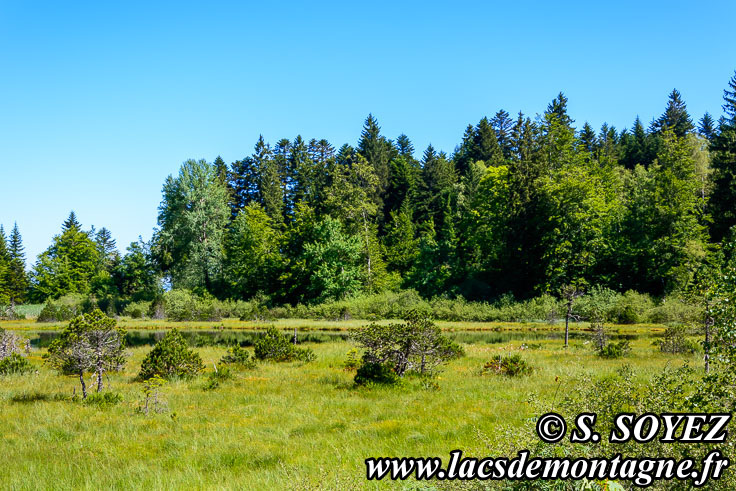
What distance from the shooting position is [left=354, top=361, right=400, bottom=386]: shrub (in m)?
17.0

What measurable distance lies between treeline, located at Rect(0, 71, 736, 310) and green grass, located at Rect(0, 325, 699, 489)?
38.6 m

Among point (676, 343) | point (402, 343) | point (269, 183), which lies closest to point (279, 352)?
point (402, 343)

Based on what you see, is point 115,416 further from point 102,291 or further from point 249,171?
point 249,171

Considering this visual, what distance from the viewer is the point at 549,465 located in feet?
18.6

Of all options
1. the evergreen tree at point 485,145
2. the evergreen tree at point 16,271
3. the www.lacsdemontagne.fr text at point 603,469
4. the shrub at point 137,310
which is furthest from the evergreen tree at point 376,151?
the www.lacsdemontagne.fr text at point 603,469

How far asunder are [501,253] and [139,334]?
40621mm

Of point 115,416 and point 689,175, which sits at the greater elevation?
point 689,175

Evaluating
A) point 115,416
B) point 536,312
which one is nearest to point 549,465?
point 115,416

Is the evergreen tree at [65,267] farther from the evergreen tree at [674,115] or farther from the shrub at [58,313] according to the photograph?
the evergreen tree at [674,115]

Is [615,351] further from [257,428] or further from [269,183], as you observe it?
[269,183]

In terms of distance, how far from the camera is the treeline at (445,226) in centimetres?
5503

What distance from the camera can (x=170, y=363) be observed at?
21047 mm

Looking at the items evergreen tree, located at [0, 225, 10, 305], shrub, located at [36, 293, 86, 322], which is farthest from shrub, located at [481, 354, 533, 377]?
evergreen tree, located at [0, 225, 10, 305]

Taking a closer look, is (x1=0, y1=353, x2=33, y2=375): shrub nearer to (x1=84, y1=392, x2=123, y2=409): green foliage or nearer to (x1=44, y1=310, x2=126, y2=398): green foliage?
(x1=44, y1=310, x2=126, y2=398): green foliage
